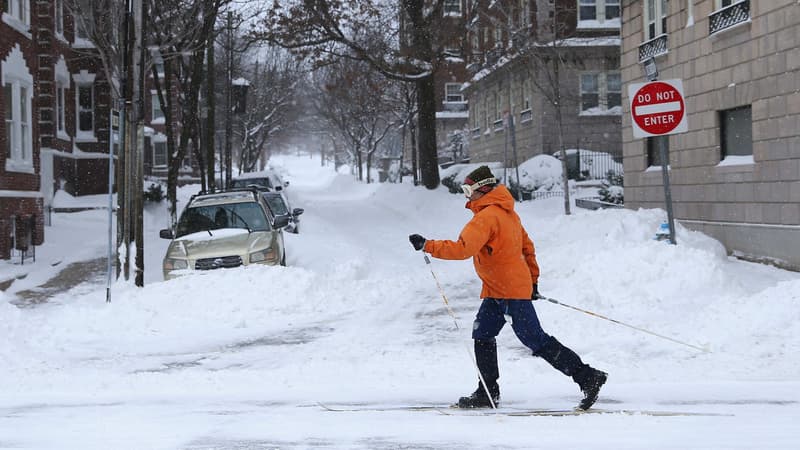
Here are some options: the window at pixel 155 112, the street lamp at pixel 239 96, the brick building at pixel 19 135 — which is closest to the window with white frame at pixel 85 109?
the street lamp at pixel 239 96

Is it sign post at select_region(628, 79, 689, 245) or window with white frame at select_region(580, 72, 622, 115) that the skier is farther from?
window with white frame at select_region(580, 72, 622, 115)

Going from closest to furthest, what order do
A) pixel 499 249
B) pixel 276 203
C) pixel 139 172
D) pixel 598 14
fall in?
1. pixel 499 249
2. pixel 139 172
3. pixel 276 203
4. pixel 598 14

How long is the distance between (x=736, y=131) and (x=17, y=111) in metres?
15.7

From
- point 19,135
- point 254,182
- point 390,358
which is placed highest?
point 19,135

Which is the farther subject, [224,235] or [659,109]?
[224,235]

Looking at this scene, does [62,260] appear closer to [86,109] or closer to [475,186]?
[86,109]

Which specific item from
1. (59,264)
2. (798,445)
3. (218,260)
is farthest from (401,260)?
(798,445)

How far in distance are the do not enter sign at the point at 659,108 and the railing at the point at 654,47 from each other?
6.62 m

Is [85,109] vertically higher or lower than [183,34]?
higher

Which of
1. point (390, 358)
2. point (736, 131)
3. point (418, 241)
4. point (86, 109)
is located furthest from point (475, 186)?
point (86, 109)

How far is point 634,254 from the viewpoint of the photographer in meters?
12.4

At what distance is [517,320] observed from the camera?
6320mm

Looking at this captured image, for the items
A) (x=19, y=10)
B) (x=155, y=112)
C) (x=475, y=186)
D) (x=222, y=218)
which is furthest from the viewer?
(x=155, y=112)

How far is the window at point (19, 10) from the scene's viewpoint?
19812 millimetres
